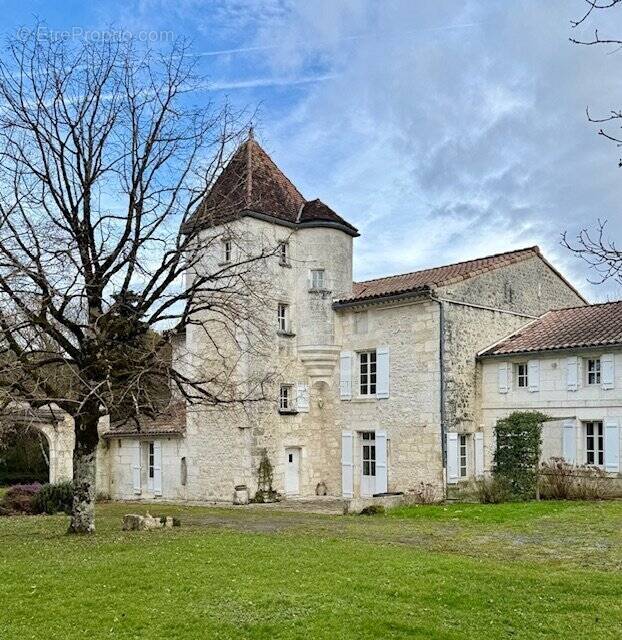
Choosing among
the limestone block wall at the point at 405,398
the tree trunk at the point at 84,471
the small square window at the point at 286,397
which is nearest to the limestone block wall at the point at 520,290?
the limestone block wall at the point at 405,398

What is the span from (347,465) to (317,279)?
587 cm

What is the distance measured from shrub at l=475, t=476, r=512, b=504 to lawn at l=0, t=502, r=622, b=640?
485 cm

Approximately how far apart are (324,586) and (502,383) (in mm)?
15002

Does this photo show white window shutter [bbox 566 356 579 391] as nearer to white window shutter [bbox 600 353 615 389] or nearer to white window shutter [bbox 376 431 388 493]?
white window shutter [bbox 600 353 615 389]

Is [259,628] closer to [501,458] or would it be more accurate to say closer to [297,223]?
[501,458]

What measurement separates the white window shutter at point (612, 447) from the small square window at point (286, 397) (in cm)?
921

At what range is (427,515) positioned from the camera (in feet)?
56.9

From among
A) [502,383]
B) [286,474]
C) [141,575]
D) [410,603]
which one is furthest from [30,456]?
→ [410,603]

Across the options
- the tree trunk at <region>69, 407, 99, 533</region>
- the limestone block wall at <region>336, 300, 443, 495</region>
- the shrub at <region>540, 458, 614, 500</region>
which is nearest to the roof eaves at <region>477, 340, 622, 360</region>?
the limestone block wall at <region>336, 300, 443, 495</region>

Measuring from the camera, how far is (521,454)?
63.9ft

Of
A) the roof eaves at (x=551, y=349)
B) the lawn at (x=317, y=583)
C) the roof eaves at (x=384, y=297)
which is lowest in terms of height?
the lawn at (x=317, y=583)

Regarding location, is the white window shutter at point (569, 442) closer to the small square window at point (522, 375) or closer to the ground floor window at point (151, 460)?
the small square window at point (522, 375)

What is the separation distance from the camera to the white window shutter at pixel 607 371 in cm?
2050

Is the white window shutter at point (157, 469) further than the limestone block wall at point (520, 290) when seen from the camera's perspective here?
Yes
